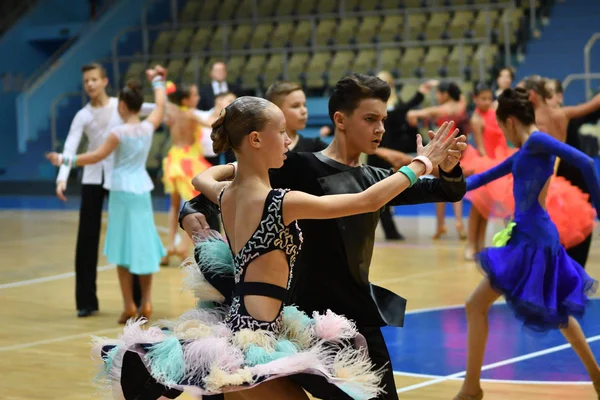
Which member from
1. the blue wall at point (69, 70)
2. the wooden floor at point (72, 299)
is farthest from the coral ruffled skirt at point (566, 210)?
the blue wall at point (69, 70)

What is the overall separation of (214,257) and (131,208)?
4054mm

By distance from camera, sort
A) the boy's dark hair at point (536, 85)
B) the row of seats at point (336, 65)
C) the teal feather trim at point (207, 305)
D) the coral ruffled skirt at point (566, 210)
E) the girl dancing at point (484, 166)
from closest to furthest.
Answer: the teal feather trim at point (207, 305) < the boy's dark hair at point (536, 85) < the coral ruffled skirt at point (566, 210) < the girl dancing at point (484, 166) < the row of seats at point (336, 65)

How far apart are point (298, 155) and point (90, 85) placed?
14.2ft

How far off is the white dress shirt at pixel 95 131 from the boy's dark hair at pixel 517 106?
3.39 m

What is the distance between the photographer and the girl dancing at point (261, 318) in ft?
10.9

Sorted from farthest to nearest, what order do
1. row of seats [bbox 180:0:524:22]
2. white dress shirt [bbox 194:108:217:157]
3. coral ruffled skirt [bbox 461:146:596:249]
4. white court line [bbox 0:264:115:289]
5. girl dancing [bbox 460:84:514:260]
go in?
row of seats [bbox 180:0:524:22] < white dress shirt [bbox 194:108:217:157] < white court line [bbox 0:264:115:289] < girl dancing [bbox 460:84:514:260] < coral ruffled skirt [bbox 461:146:596:249]

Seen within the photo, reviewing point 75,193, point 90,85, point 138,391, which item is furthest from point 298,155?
point 75,193

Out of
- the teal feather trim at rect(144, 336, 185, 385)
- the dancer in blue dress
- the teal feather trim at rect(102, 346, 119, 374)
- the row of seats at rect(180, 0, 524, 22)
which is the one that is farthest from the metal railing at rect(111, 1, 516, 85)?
the teal feather trim at rect(144, 336, 185, 385)

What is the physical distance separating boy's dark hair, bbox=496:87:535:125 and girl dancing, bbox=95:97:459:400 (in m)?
2.00

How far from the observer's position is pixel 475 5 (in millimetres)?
17328

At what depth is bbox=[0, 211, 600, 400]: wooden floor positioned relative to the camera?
569cm

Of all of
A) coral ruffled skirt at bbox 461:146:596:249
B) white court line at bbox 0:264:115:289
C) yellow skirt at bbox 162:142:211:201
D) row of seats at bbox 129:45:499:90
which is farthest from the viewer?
row of seats at bbox 129:45:499:90

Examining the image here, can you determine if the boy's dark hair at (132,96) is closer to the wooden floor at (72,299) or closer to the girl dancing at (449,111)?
the wooden floor at (72,299)

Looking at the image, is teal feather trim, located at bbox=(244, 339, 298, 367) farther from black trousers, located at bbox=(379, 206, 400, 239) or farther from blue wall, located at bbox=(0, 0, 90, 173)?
blue wall, located at bbox=(0, 0, 90, 173)
